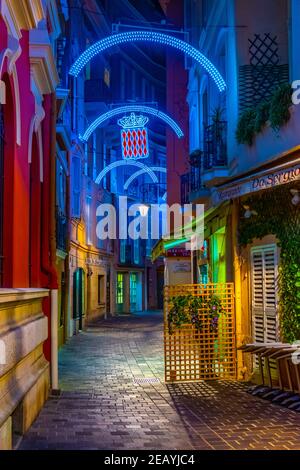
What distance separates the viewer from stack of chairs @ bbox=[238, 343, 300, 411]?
8.84 metres

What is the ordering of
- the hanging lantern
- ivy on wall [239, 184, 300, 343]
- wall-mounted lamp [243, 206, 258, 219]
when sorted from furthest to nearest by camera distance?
the hanging lantern, wall-mounted lamp [243, 206, 258, 219], ivy on wall [239, 184, 300, 343]

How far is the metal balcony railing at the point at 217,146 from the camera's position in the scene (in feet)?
47.0

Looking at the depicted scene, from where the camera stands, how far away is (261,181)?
1002cm

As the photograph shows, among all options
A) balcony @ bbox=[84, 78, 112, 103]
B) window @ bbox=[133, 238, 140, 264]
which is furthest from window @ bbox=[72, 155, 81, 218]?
window @ bbox=[133, 238, 140, 264]

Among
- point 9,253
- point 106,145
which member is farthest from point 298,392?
point 106,145

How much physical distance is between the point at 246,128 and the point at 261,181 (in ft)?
8.96

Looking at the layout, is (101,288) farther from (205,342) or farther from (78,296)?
(205,342)

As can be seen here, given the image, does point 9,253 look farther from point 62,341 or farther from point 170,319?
point 62,341

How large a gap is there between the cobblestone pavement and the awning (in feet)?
11.7

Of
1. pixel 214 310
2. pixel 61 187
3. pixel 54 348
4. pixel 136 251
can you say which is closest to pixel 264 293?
pixel 214 310

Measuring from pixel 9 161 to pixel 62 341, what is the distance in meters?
12.5

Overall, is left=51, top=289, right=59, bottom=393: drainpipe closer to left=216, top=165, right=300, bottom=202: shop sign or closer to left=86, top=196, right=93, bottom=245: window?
left=216, top=165, right=300, bottom=202: shop sign

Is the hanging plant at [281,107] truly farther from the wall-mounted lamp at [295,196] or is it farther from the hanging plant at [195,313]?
the hanging plant at [195,313]

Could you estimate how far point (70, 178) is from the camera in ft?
73.5
